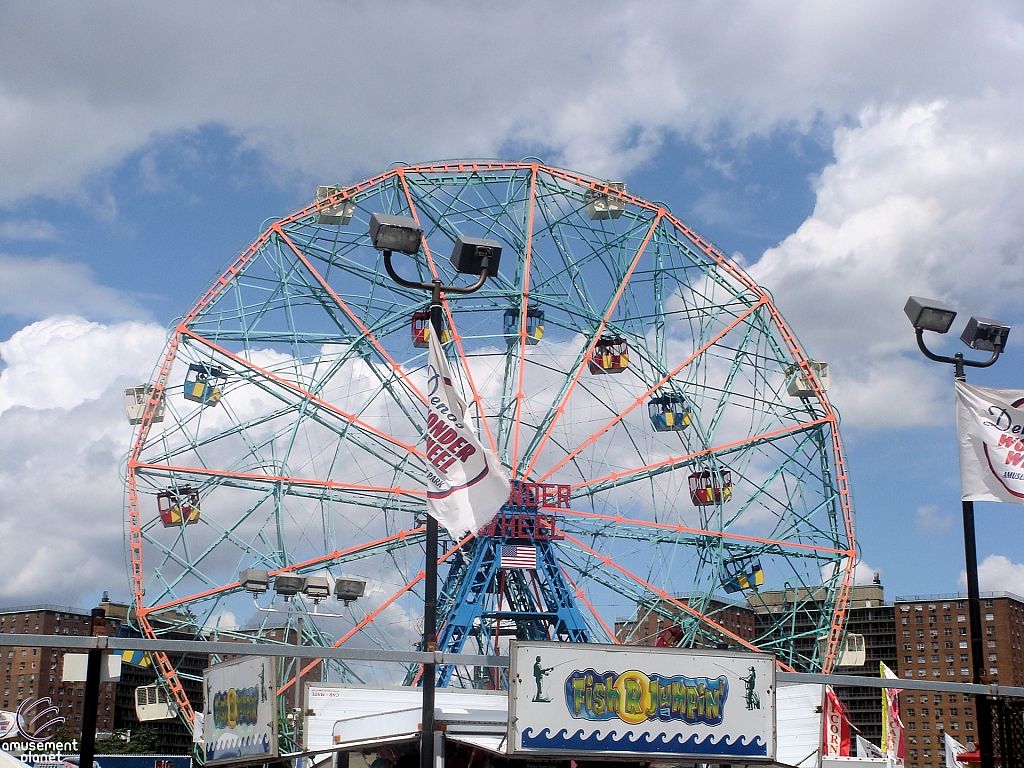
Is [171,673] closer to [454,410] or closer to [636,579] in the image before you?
[636,579]

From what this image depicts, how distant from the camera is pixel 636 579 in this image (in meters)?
36.1

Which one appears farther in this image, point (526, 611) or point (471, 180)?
point (471, 180)

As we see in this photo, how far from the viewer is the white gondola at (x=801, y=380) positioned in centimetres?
3953

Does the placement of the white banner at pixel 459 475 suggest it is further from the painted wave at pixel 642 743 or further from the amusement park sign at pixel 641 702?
the painted wave at pixel 642 743

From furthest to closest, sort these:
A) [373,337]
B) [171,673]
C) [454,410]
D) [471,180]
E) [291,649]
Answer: [471,180] < [373,337] < [171,673] < [454,410] < [291,649]

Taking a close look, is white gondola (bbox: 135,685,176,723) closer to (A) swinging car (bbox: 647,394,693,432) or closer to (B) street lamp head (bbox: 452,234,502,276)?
(A) swinging car (bbox: 647,394,693,432)

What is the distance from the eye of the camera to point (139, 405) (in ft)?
116

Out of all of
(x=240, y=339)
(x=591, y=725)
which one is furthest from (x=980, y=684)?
(x=240, y=339)

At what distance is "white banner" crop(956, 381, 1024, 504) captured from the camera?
693 inches

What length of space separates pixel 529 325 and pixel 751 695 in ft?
63.7

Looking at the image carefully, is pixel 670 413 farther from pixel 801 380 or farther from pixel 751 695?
pixel 751 695

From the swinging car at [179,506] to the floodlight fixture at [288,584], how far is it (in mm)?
3216

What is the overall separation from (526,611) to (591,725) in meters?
18.1

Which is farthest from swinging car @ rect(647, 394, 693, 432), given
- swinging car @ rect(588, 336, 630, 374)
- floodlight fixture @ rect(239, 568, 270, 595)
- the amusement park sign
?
the amusement park sign
